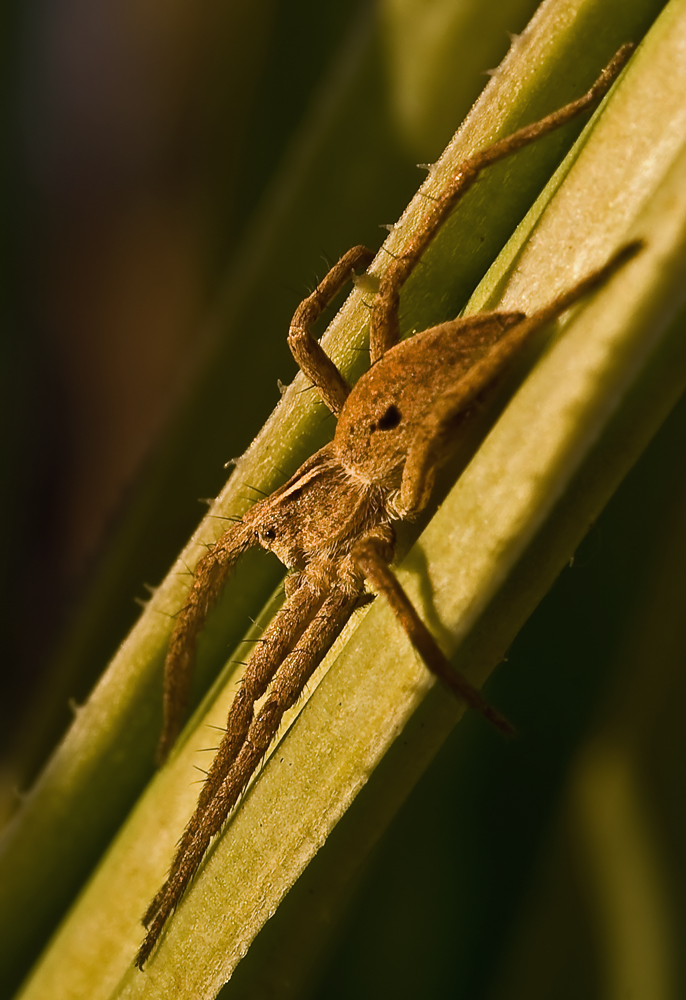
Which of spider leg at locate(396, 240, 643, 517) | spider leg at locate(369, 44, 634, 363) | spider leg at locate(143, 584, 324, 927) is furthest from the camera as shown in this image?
spider leg at locate(143, 584, 324, 927)

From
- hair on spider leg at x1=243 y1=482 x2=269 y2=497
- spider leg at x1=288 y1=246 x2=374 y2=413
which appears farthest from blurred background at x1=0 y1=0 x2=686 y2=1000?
hair on spider leg at x1=243 y1=482 x2=269 y2=497

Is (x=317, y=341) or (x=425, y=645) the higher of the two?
(x=317, y=341)

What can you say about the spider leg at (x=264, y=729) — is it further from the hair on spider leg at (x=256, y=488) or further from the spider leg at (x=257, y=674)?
the hair on spider leg at (x=256, y=488)

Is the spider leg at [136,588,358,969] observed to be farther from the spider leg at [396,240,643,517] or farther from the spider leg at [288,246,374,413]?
Result: the spider leg at [288,246,374,413]

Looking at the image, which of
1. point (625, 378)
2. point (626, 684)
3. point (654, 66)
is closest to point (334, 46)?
point (654, 66)

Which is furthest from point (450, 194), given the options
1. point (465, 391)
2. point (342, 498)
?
point (342, 498)

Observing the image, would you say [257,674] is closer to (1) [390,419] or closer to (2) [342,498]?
(2) [342,498]
